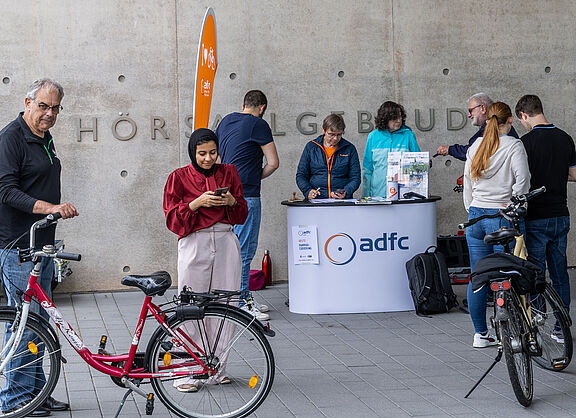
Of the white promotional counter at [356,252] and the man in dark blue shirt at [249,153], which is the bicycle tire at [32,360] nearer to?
the man in dark blue shirt at [249,153]

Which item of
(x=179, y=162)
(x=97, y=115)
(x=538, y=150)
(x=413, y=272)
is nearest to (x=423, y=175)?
(x=413, y=272)

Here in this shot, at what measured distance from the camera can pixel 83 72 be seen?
9031 mm

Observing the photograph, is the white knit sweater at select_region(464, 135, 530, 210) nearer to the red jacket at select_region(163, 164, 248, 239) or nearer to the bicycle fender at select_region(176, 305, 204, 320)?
the red jacket at select_region(163, 164, 248, 239)

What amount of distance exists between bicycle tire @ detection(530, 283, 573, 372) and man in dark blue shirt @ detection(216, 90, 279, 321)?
2.64 metres

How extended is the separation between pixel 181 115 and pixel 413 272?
3.19 m

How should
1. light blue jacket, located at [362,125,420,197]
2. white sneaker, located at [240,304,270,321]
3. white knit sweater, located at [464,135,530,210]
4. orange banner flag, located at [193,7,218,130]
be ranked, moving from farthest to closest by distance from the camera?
light blue jacket, located at [362,125,420,197] → white sneaker, located at [240,304,270,321] → orange banner flag, located at [193,7,218,130] → white knit sweater, located at [464,135,530,210]

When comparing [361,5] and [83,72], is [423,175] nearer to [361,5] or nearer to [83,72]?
[361,5]

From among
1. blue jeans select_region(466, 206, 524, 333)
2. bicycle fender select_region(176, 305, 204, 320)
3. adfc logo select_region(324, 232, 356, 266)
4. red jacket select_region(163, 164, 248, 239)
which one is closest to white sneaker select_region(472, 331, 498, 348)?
blue jeans select_region(466, 206, 524, 333)

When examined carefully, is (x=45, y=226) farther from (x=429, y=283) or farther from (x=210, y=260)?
(x=429, y=283)

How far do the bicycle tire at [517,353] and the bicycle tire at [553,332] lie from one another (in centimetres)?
63

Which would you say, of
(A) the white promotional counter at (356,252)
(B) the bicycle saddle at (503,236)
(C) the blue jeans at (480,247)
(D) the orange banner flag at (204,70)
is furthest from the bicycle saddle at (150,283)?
(A) the white promotional counter at (356,252)

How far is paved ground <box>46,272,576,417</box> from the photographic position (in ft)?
16.2

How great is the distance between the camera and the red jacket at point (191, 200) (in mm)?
5074

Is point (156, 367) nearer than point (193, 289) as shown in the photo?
Yes
